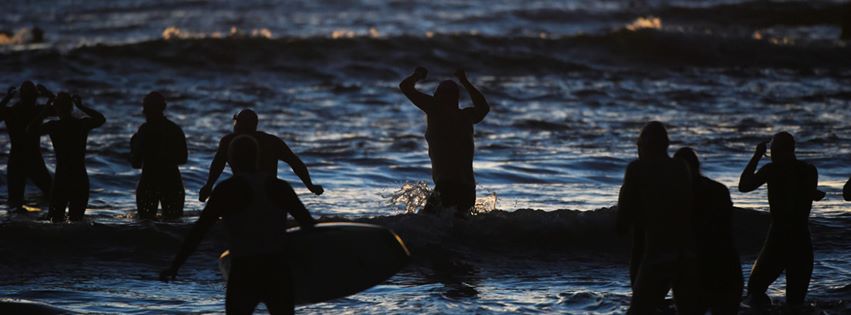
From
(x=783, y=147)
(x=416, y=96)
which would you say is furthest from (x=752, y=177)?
(x=416, y=96)

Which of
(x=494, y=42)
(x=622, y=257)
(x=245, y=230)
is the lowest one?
(x=622, y=257)

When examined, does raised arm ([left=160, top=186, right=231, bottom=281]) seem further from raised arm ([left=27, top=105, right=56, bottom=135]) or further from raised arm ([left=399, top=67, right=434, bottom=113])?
raised arm ([left=27, top=105, right=56, bottom=135])

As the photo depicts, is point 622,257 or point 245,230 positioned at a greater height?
point 245,230

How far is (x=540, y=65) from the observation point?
123 ft

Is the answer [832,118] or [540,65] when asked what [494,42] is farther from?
[832,118]

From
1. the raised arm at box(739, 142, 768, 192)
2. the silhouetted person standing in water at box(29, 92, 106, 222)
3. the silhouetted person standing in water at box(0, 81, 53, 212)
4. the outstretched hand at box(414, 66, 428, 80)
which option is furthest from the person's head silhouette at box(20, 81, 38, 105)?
the raised arm at box(739, 142, 768, 192)

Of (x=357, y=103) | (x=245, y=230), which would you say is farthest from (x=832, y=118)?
(x=245, y=230)

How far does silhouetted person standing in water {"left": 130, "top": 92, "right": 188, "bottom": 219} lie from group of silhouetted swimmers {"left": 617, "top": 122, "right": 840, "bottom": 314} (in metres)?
5.76

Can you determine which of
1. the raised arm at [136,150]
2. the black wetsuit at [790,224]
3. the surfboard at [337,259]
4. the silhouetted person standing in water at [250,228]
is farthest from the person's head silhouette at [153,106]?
the black wetsuit at [790,224]

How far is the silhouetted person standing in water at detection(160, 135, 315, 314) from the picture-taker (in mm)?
7332

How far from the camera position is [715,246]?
835 cm

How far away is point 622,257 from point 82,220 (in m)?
5.79

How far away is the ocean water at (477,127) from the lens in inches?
456

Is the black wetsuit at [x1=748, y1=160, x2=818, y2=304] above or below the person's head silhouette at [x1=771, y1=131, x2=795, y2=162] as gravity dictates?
below
